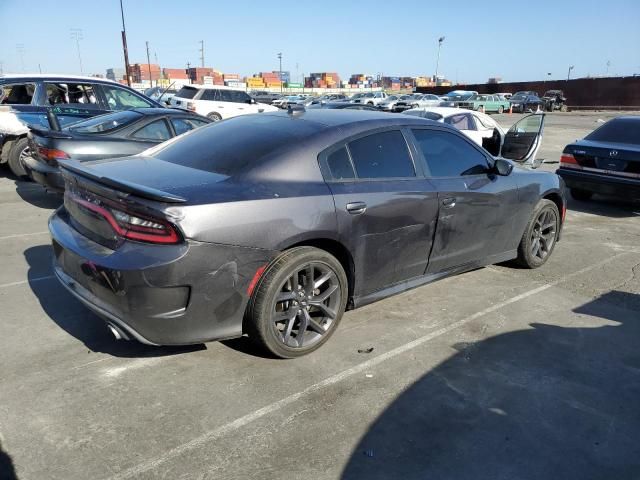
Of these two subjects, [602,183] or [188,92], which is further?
[188,92]

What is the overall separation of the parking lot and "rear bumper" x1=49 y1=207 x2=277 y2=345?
16.0 inches

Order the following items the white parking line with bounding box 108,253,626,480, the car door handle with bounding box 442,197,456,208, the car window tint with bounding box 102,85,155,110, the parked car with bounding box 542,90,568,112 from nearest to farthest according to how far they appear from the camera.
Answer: the white parking line with bounding box 108,253,626,480
the car door handle with bounding box 442,197,456,208
the car window tint with bounding box 102,85,155,110
the parked car with bounding box 542,90,568,112

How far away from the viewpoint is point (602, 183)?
808 centimetres

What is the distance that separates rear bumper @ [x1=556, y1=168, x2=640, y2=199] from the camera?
25.2ft

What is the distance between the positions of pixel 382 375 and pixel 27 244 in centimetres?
441

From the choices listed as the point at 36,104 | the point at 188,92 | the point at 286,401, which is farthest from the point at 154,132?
the point at 188,92

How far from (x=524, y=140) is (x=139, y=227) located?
8.87 m

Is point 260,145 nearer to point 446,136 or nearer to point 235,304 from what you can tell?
point 235,304

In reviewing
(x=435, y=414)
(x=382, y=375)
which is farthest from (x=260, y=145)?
(x=435, y=414)

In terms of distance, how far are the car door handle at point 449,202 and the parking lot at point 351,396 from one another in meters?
0.89

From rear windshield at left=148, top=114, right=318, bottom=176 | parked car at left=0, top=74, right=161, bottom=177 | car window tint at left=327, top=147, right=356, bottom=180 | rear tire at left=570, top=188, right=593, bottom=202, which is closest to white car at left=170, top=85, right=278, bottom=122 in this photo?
parked car at left=0, top=74, right=161, bottom=177

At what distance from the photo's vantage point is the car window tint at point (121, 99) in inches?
394

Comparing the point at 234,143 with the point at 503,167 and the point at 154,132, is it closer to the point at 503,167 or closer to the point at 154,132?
the point at 503,167

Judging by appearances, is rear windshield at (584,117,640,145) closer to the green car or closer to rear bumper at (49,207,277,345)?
rear bumper at (49,207,277,345)
